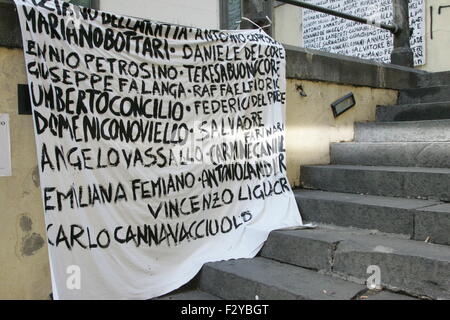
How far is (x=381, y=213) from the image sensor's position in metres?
3.36

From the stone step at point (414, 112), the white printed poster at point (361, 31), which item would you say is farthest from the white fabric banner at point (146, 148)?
the white printed poster at point (361, 31)

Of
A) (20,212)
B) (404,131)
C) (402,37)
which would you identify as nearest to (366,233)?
(404,131)

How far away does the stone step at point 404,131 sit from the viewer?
13.9ft

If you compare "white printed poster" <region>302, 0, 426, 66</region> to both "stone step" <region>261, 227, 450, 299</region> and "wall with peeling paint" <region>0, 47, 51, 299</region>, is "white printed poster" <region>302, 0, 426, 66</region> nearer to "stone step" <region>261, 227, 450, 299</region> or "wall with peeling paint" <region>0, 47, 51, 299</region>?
"stone step" <region>261, 227, 450, 299</region>

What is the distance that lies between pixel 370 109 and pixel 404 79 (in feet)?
2.44

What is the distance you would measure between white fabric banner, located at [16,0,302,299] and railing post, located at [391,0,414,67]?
2568 millimetres

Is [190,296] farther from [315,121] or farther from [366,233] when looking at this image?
[315,121]

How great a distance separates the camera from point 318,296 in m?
2.67

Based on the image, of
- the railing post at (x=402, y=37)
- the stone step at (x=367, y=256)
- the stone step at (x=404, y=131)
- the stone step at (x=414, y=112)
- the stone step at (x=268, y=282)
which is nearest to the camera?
the stone step at (x=367, y=256)

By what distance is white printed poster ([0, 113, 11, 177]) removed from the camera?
9.62ft

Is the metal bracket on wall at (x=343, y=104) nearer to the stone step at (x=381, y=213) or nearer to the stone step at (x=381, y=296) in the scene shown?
the stone step at (x=381, y=213)

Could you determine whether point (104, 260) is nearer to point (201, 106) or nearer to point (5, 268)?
point (5, 268)

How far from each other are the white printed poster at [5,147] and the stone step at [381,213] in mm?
2371

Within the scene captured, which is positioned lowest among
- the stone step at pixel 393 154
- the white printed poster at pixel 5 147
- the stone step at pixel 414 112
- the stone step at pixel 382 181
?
the stone step at pixel 382 181
